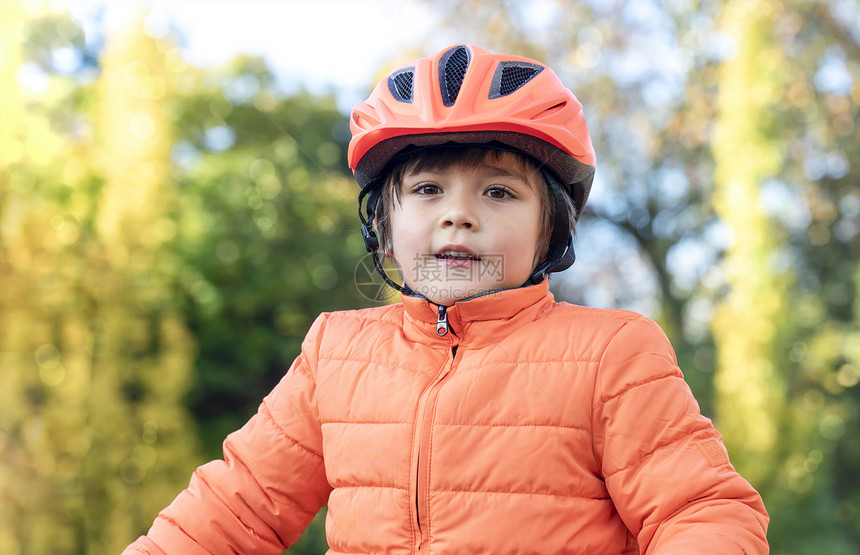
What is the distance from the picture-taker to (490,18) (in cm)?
858

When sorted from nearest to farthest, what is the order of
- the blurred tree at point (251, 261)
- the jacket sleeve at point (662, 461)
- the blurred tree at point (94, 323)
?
the jacket sleeve at point (662, 461) < the blurred tree at point (94, 323) < the blurred tree at point (251, 261)

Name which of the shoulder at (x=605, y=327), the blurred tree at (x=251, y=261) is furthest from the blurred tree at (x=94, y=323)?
the shoulder at (x=605, y=327)

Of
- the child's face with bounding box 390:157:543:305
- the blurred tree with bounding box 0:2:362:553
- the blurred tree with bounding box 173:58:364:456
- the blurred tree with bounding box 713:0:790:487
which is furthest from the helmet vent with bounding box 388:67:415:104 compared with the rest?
the blurred tree with bounding box 713:0:790:487

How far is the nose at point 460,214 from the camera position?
1.71 meters

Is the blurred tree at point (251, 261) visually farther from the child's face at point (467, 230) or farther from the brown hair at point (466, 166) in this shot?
the child's face at point (467, 230)

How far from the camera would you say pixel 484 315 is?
1.76m

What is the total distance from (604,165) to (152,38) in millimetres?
5331

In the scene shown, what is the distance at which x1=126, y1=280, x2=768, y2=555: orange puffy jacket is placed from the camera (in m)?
1.47

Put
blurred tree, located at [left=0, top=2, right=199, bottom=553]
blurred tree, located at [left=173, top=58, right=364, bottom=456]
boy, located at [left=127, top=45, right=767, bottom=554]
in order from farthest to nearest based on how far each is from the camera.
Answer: blurred tree, located at [left=173, top=58, right=364, bottom=456], blurred tree, located at [left=0, top=2, right=199, bottom=553], boy, located at [left=127, top=45, right=767, bottom=554]

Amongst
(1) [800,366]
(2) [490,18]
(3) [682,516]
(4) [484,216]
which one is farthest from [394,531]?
(2) [490,18]

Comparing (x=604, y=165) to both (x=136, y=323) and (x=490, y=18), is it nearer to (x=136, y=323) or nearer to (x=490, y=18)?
(x=490, y=18)

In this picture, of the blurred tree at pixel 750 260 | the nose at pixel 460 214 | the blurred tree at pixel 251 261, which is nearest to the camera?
the nose at pixel 460 214

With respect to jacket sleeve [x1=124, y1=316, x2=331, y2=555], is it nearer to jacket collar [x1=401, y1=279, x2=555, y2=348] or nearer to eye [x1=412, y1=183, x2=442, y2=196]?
jacket collar [x1=401, y1=279, x2=555, y2=348]

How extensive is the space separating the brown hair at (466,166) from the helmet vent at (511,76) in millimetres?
187
